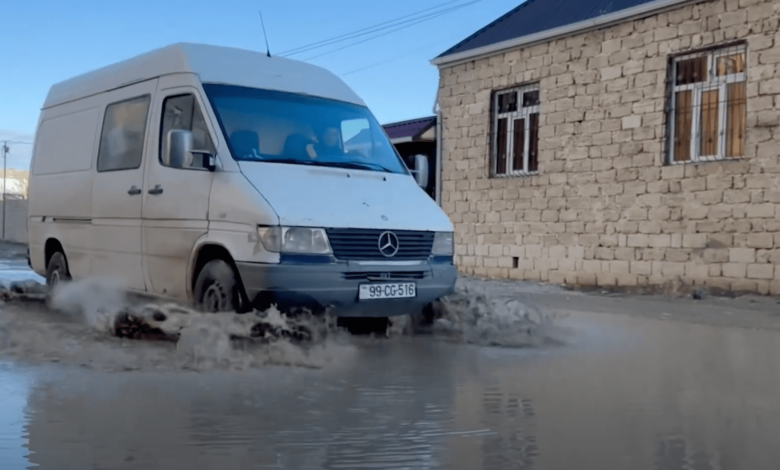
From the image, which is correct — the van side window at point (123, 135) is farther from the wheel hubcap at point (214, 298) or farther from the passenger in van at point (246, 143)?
the wheel hubcap at point (214, 298)

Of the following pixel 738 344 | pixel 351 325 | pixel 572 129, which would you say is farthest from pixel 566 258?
pixel 351 325

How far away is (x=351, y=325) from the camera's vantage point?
23.6ft

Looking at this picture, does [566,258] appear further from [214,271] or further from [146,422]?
[146,422]

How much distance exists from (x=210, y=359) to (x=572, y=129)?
402 inches

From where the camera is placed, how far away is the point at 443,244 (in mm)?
6918

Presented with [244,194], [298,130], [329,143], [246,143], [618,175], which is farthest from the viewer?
[618,175]

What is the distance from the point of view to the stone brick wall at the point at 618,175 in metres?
11.8

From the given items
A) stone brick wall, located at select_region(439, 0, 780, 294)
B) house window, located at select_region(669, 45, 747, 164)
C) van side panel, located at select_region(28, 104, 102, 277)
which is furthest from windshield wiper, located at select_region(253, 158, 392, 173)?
house window, located at select_region(669, 45, 747, 164)

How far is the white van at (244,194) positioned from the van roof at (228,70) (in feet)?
0.05

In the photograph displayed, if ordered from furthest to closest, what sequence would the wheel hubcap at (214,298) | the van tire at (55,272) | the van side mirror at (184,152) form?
the van tire at (55,272) → the van side mirror at (184,152) → the wheel hubcap at (214,298)

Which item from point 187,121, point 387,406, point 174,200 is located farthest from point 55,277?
point 387,406

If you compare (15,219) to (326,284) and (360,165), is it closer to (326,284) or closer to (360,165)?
(360,165)

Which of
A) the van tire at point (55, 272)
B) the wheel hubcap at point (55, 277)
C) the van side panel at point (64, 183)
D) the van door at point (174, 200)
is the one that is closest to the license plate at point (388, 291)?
the van door at point (174, 200)

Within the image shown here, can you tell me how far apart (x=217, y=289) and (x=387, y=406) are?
7.11 ft
